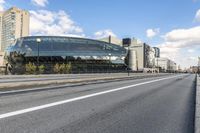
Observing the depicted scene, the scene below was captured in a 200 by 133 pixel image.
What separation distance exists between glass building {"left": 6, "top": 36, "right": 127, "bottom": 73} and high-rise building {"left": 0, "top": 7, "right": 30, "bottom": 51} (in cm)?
4397

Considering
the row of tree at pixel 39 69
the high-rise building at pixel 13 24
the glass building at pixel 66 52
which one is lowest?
the row of tree at pixel 39 69

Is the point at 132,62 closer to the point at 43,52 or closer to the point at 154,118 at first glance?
the point at 43,52

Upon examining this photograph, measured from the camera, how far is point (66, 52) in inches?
4417

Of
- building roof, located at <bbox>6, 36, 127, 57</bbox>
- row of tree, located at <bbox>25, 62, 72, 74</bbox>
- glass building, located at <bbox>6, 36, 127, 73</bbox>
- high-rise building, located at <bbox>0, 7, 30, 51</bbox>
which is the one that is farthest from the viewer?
high-rise building, located at <bbox>0, 7, 30, 51</bbox>

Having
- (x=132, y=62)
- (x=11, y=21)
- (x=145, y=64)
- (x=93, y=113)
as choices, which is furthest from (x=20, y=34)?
(x=93, y=113)

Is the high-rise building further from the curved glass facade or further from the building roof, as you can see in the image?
the curved glass facade

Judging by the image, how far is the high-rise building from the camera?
158562 millimetres

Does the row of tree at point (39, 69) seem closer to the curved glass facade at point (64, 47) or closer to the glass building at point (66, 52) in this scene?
the glass building at point (66, 52)

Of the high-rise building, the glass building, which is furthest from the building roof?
the high-rise building

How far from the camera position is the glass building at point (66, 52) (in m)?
106

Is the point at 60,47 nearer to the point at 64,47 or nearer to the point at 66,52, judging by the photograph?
the point at 64,47

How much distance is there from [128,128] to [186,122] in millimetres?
1840

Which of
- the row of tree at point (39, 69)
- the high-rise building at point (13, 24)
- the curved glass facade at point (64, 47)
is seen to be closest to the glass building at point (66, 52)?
the curved glass facade at point (64, 47)

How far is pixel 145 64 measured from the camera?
195 metres
